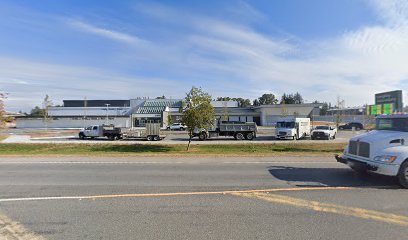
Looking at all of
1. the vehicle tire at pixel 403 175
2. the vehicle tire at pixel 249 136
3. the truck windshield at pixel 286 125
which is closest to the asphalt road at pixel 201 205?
the vehicle tire at pixel 403 175

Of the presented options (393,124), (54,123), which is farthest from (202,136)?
(54,123)

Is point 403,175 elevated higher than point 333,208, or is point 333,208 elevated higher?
point 403,175

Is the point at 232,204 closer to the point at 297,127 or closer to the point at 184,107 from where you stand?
the point at 184,107

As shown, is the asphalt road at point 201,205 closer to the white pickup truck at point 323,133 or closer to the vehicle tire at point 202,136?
the vehicle tire at point 202,136

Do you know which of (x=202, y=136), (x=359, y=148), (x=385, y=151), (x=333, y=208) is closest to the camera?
(x=333, y=208)

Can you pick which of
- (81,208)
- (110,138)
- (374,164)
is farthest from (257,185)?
(110,138)

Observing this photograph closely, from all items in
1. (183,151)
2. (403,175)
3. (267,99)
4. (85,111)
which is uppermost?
(267,99)

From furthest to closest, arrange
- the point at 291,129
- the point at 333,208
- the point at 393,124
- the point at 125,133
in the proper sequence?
1. the point at 125,133
2. the point at 291,129
3. the point at 393,124
4. the point at 333,208

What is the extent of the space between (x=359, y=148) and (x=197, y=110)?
508 inches

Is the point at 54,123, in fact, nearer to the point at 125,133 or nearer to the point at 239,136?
the point at 125,133

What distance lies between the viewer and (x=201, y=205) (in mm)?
5773

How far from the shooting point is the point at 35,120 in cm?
6412

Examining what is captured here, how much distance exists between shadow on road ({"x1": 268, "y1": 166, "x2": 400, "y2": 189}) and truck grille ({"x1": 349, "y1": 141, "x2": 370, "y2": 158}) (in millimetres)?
788

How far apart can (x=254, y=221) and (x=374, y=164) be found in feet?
15.6
